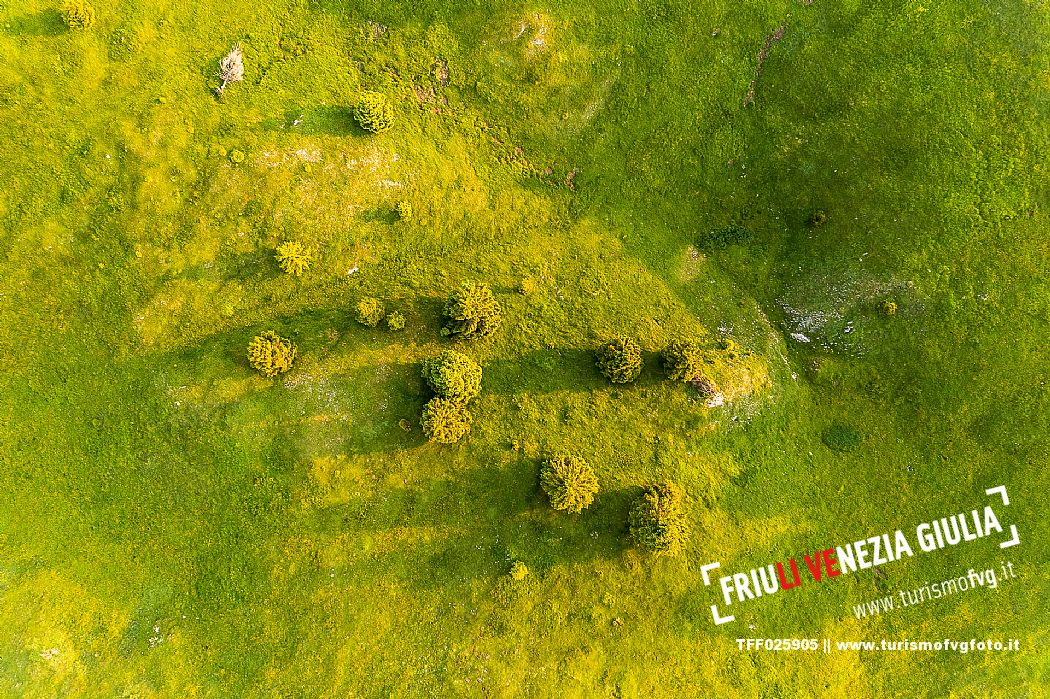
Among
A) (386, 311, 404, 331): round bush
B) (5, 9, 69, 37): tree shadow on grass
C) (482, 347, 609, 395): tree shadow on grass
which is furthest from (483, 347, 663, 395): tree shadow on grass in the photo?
(5, 9, 69, 37): tree shadow on grass

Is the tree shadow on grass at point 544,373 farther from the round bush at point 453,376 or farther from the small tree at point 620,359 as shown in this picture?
the round bush at point 453,376

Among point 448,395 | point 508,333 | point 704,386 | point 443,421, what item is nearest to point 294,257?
point 448,395

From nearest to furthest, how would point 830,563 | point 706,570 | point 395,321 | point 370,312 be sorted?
1. point 370,312
2. point 395,321
3. point 706,570
4. point 830,563

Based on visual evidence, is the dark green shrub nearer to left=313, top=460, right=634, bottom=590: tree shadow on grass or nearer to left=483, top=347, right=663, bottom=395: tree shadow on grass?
left=483, top=347, right=663, bottom=395: tree shadow on grass

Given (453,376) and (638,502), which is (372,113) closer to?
(453,376)

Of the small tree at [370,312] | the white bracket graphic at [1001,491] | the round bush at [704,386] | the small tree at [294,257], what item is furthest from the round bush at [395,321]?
the white bracket graphic at [1001,491]
